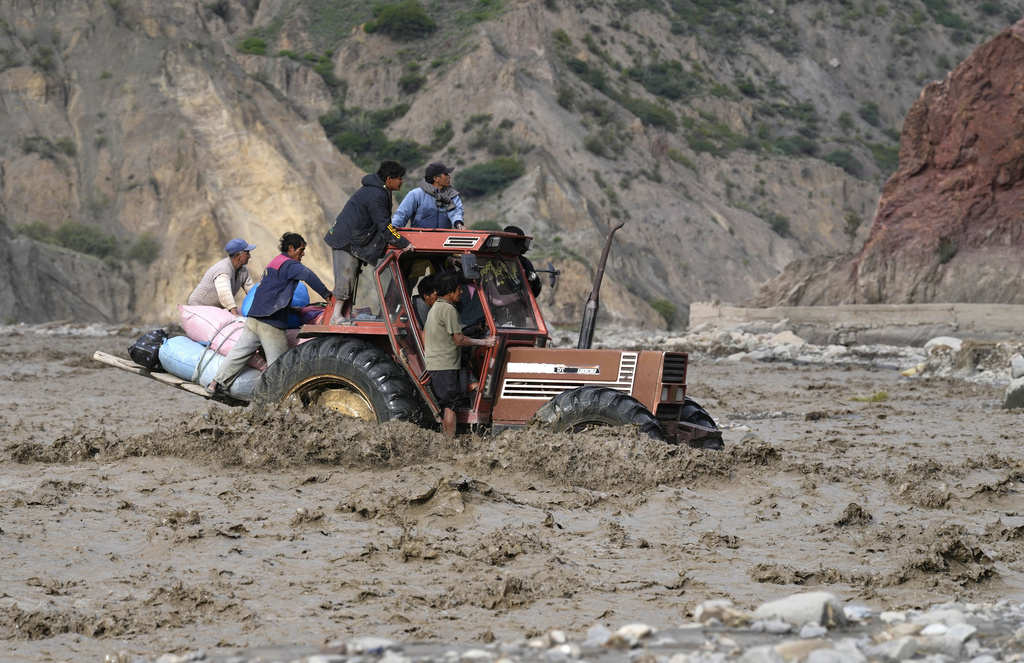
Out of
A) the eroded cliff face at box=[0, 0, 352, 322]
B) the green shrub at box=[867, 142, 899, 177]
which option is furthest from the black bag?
the green shrub at box=[867, 142, 899, 177]

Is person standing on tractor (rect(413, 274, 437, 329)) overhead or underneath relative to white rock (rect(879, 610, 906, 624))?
overhead

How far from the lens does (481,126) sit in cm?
6131

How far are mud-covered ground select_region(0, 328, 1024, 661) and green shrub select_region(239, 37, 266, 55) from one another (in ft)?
217

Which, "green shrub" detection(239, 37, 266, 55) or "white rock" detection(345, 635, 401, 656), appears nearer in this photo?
"white rock" detection(345, 635, 401, 656)

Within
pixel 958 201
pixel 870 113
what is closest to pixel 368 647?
pixel 958 201

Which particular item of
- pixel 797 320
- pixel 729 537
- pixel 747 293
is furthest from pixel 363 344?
pixel 747 293

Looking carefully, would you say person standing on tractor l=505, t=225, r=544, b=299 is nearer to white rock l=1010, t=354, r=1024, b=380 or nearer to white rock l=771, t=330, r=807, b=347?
white rock l=1010, t=354, r=1024, b=380

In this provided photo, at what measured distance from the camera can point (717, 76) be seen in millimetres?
82562

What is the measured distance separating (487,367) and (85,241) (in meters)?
42.5

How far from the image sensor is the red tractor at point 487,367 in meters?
8.37

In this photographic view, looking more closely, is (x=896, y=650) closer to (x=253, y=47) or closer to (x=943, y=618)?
(x=943, y=618)

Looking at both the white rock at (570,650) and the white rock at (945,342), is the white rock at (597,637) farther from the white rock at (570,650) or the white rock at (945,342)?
the white rock at (945,342)

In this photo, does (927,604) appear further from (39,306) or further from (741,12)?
(741,12)

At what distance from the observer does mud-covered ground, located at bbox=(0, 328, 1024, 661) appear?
4.73 meters
